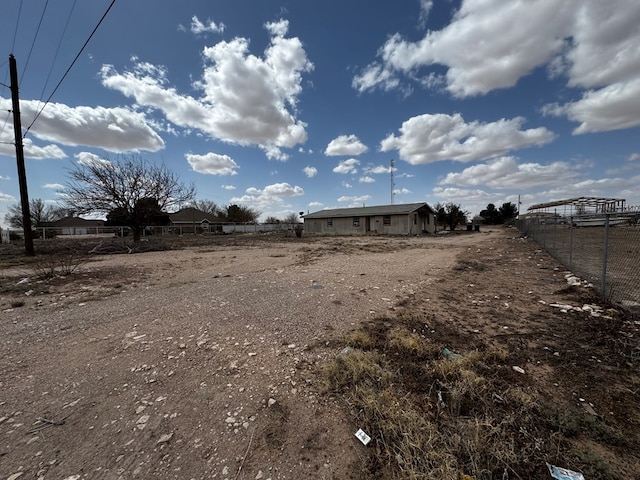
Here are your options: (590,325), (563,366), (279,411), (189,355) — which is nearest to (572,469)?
(563,366)

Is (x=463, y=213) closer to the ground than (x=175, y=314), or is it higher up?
higher up

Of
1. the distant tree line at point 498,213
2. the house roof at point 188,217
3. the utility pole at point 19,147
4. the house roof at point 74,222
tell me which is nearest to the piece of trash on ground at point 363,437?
the utility pole at point 19,147

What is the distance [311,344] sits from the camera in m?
3.04

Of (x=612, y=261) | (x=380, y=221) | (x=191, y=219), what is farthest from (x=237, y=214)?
(x=612, y=261)

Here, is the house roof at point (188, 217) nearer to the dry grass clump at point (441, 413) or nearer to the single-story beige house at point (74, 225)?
the single-story beige house at point (74, 225)

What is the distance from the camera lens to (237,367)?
260 cm

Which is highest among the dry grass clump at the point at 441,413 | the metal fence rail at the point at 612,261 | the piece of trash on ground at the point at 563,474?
the metal fence rail at the point at 612,261

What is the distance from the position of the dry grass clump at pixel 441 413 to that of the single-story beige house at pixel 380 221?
77.1 ft

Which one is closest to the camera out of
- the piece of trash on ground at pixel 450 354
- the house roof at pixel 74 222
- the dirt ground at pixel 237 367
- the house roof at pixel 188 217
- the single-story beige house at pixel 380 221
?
the dirt ground at pixel 237 367

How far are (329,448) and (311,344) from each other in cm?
136

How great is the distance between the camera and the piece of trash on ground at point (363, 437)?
1.72 metres

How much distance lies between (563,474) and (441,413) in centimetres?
67

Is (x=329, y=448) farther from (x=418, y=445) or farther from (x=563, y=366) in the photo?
(x=563, y=366)

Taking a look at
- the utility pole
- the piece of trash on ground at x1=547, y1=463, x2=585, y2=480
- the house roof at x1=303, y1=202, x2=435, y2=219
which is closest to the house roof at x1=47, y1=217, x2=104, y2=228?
the house roof at x1=303, y1=202, x2=435, y2=219
